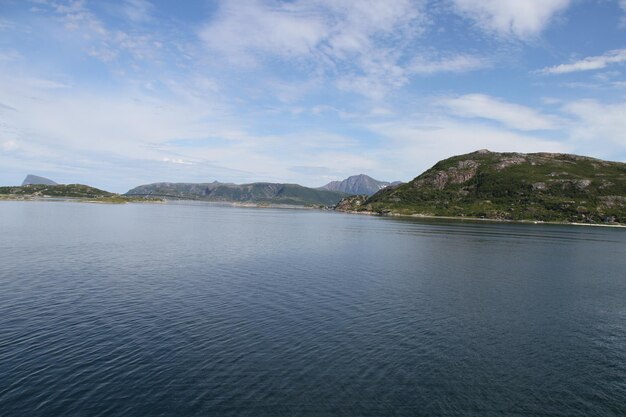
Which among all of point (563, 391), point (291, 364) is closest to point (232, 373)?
point (291, 364)

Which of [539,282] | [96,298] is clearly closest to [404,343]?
[96,298]

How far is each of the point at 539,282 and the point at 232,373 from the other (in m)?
73.1

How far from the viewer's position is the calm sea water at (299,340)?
3114cm

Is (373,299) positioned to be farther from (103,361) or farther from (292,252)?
(292,252)

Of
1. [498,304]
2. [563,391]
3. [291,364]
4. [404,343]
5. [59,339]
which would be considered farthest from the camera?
[498,304]

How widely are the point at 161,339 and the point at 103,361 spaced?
272 inches

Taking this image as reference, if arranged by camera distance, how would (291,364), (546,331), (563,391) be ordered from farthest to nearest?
(546,331), (291,364), (563,391)

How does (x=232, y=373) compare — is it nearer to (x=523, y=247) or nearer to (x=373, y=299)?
(x=373, y=299)

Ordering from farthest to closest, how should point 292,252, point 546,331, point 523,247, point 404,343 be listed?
point 523,247, point 292,252, point 546,331, point 404,343

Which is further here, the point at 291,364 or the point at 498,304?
the point at 498,304

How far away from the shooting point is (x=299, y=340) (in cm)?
4353

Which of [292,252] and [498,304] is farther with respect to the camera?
[292,252]

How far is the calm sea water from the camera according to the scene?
3114 centimetres

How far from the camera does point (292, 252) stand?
11325 cm
